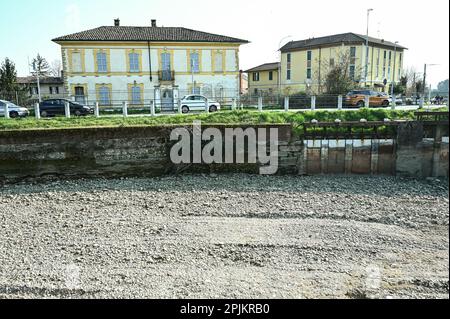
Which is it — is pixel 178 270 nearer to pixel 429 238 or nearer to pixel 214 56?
pixel 429 238

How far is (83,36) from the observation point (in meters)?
32.2

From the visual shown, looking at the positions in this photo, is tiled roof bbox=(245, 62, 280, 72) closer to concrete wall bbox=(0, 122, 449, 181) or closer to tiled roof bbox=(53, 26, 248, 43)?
tiled roof bbox=(53, 26, 248, 43)

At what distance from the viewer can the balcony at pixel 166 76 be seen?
109 feet

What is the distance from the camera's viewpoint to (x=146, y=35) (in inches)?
1323

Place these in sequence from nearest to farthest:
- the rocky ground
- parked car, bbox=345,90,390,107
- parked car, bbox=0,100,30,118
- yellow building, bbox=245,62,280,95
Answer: the rocky ground → parked car, bbox=0,100,30,118 → parked car, bbox=345,90,390,107 → yellow building, bbox=245,62,280,95

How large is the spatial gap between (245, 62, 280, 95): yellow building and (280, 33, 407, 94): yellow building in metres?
1.17

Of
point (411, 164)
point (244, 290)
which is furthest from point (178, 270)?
point (411, 164)

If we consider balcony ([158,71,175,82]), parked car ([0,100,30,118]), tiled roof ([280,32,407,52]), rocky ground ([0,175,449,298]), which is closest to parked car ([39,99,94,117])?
parked car ([0,100,30,118])

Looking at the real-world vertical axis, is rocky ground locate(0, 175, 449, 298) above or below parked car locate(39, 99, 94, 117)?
below

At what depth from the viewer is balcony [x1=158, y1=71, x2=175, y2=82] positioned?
33.3 m

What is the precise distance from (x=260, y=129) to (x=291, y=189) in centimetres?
238

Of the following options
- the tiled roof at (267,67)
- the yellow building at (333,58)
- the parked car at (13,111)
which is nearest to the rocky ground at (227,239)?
the parked car at (13,111)

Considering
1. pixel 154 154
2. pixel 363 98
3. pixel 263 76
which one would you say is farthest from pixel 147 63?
pixel 154 154
